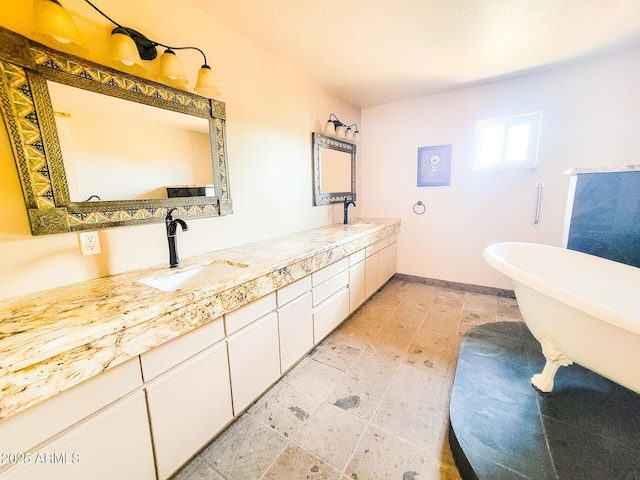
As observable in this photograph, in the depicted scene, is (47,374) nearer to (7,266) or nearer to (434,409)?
(7,266)

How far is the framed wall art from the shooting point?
3.24m

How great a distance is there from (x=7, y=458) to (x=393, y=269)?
11.9 ft

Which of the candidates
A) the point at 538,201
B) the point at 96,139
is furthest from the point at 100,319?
the point at 538,201

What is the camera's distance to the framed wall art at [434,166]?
3242mm

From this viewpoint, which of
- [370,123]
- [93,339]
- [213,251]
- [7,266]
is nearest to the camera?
[93,339]

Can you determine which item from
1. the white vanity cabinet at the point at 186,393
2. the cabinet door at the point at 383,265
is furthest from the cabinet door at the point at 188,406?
the cabinet door at the point at 383,265

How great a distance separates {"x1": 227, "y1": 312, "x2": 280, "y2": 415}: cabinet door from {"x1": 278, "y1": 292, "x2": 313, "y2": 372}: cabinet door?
61mm

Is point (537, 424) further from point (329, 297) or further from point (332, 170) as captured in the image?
point (332, 170)

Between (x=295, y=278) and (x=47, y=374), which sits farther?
(x=295, y=278)

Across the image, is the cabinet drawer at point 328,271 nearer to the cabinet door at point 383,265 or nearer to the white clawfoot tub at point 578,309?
the cabinet door at point 383,265

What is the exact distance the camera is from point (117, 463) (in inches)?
37.8

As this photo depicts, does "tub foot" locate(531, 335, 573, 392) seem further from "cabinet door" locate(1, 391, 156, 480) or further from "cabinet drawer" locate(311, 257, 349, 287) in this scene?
"cabinet door" locate(1, 391, 156, 480)

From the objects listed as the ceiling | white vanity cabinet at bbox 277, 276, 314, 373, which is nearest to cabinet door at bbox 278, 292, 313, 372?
white vanity cabinet at bbox 277, 276, 314, 373

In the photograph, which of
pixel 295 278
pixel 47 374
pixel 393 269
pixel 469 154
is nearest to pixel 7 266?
pixel 47 374
